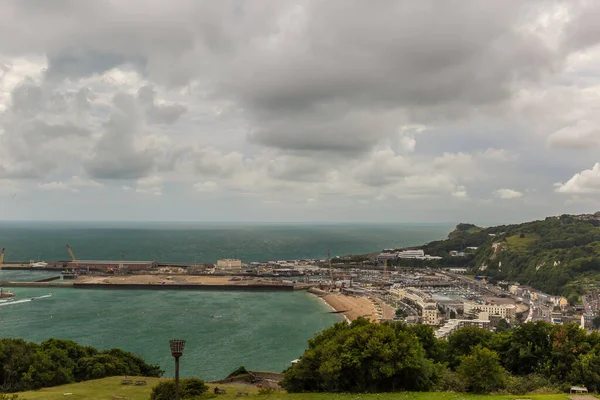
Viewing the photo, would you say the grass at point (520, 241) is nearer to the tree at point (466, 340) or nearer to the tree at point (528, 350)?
the tree at point (466, 340)

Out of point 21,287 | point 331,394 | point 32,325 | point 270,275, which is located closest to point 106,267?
point 21,287

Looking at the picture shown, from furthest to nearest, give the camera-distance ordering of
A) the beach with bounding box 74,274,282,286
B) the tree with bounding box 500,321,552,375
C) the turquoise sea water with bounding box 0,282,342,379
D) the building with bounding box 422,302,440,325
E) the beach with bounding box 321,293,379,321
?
the beach with bounding box 74,274,282,286 → the beach with bounding box 321,293,379,321 → the building with bounding box 422,302,440,325 → the turquoise sea water with bounding box 0,282,342,379 → the tree with bounding box 500,321,552,375

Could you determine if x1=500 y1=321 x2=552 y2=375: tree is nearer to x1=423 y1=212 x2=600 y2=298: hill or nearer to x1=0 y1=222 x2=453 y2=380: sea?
x1=0 y1=222 x2=453 y2=380: sea

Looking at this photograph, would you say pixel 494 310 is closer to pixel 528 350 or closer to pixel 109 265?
pixel 528 350

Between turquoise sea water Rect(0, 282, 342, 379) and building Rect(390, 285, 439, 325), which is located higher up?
building Rect(390, 285, 439, 325)

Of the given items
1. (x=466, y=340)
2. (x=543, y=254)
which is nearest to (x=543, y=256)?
(x=543, y=254)

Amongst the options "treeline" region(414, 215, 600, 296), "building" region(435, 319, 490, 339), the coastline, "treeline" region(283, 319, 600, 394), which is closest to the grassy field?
"treeline" region(283, 319, 600, 394)

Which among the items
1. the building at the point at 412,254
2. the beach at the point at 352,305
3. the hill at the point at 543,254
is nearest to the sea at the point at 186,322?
the beach at the point at 352,305
